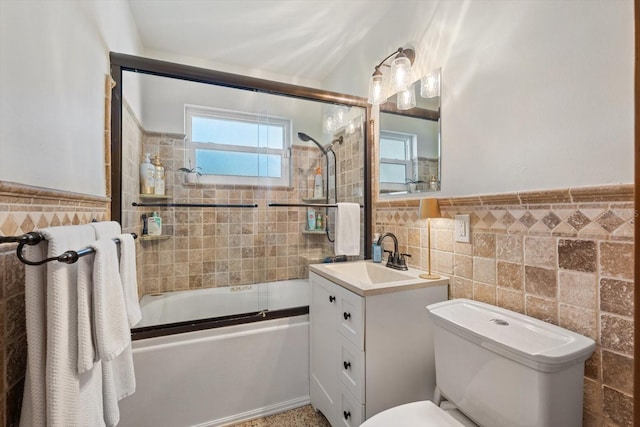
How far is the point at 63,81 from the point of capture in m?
0.95

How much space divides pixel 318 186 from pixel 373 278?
962 mm

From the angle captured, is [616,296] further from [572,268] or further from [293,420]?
[293,420]

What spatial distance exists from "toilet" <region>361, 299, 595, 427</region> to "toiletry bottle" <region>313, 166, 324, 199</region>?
141 cm

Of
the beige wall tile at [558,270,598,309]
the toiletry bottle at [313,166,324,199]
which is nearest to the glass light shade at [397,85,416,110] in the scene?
the toiletry bottle at [313,166,324,199]

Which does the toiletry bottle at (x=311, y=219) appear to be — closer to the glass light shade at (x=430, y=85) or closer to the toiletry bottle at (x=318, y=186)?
the toiletry bottle at (x=318, y=186)

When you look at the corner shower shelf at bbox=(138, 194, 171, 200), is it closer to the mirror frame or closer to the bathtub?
the mirror frame

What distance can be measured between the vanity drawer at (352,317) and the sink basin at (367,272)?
282mm

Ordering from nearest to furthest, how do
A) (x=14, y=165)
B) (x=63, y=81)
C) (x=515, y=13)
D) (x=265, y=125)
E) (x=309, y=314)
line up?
1. (x=14, y=165)
2. (x=63, y=81)
3. (x=515, y=13)
4. (x=309, y=314)
5. (x=265, y=125)

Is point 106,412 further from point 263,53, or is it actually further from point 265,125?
point 263,53

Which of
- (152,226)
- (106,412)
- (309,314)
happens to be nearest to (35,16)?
(106,412)

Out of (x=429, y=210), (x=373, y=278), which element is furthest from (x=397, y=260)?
(x=429, y=210)

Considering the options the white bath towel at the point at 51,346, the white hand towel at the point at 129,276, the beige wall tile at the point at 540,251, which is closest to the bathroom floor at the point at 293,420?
the white hand towel at the point at 129,276

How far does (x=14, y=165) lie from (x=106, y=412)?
2.56 feet

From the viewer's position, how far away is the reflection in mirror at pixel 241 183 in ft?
6.47
